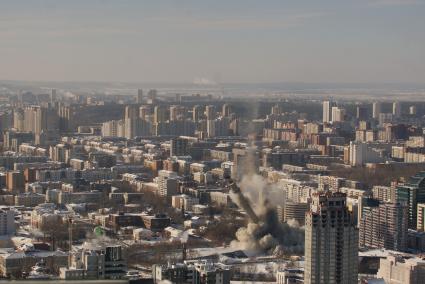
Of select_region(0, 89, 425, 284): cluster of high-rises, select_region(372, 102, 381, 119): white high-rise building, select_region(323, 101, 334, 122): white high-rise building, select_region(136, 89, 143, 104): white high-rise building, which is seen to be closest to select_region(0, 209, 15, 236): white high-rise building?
select_region(0, 89, 425, 284): cluster of high-rises

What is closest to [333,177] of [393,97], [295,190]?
[295,190]

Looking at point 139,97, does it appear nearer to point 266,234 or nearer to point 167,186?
point 167,186

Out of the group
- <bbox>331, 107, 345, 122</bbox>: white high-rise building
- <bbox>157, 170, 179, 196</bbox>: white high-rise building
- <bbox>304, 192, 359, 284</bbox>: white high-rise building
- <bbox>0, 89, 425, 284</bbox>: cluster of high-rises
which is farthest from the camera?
<bbox>331, 107, 345, 122</bbox>: white high-rise building

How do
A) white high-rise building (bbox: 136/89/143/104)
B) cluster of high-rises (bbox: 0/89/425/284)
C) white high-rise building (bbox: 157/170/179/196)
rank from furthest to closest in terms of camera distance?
white high-rise building (bbox: 136/89/143/104)
white high-rise building (bbox: 157/170/179/196)
cluster of high-rises (bbox: 0/89/425/284)

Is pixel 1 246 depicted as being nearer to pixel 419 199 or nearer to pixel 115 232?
pixel 115 232

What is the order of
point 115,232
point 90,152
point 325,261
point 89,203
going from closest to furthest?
1. point 325,261
2. point 115,232
3. point 89,203
4. point 90,152

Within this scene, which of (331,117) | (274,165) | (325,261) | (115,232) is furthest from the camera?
(331,117)

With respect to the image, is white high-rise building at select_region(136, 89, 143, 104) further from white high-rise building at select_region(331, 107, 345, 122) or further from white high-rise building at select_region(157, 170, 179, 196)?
white high-rise building at select_region(157, 170, 179, 196)
